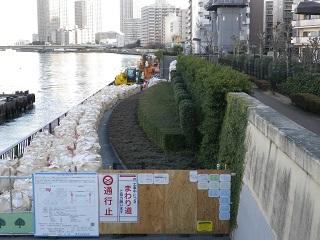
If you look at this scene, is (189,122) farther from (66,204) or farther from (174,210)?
(66,204)

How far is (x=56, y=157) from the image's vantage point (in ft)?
68.9

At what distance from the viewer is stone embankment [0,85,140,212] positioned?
50.3ft

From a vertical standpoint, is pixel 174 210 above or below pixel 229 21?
below

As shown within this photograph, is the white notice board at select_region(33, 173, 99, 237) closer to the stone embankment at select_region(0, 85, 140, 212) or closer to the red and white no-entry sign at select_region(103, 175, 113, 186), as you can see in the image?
the red and white no-entry sign at select_region(103, 175, 113, 186)

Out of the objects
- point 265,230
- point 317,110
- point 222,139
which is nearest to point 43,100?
point 317,110

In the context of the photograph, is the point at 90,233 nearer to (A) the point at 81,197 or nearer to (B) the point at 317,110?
(A) the point at 81,197

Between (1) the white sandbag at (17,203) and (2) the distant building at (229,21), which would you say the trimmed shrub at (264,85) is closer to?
(1) the white sandbag at (17,203)

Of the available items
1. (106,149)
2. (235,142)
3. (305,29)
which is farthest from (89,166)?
(305,29)

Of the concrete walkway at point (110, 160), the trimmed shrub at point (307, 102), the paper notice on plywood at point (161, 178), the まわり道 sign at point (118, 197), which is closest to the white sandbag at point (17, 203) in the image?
the concrete walkway at point (110, 160)

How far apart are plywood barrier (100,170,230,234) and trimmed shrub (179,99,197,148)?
8438 mm

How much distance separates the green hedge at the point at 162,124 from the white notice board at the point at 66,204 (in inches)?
380

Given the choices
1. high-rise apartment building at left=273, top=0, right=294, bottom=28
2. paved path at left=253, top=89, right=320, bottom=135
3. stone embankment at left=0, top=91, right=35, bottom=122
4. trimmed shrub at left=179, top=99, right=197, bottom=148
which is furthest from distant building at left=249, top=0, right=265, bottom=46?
trimmed shrub at left=179, top=99, right=197, bottom=148

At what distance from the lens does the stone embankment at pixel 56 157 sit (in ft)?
50.3

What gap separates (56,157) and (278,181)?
42.2 feet
